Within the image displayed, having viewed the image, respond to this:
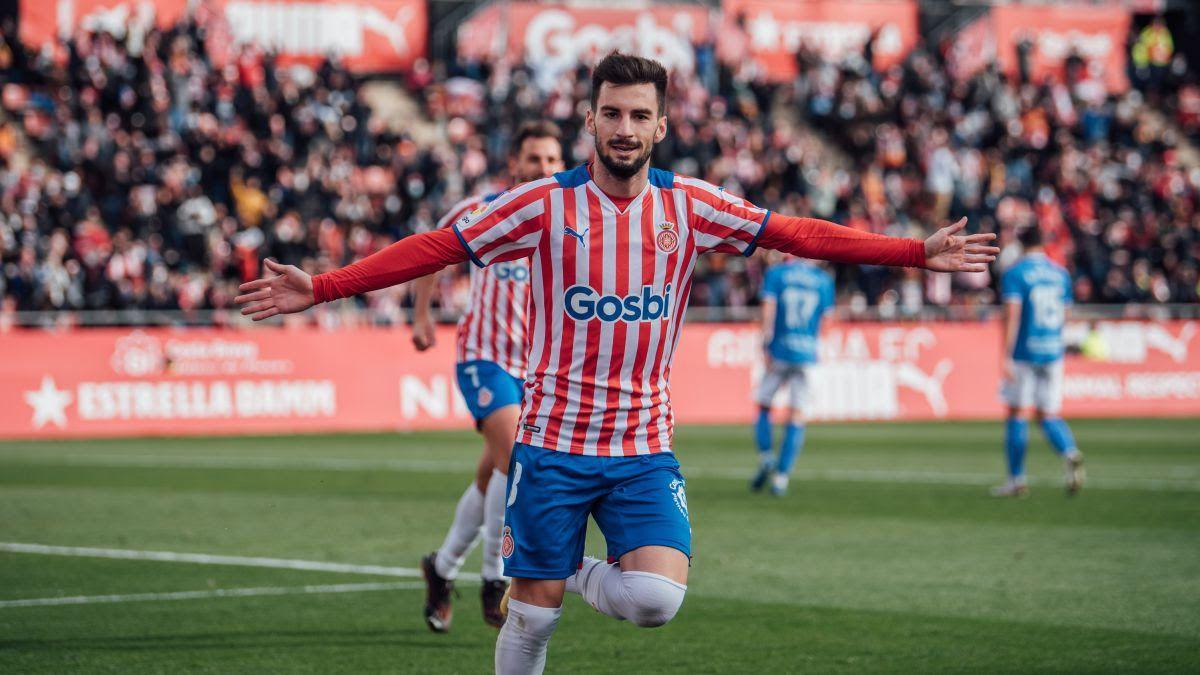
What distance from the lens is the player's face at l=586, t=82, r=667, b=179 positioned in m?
5.21

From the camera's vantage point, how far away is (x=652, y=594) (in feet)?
16.8

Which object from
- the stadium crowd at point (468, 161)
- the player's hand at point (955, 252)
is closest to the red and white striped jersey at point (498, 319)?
the player's hand at point (955, 252)

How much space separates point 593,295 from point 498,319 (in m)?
2.80

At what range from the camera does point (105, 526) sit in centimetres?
1193

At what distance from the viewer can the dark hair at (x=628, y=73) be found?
522 cm

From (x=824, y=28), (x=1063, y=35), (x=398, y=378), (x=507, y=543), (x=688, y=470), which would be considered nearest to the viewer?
(x=507, y=543)

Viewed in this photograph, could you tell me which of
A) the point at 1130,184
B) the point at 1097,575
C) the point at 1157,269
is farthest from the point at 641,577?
the point at 1130,184

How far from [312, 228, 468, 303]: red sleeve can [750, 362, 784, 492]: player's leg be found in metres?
10.0

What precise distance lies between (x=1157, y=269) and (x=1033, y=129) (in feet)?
15.7

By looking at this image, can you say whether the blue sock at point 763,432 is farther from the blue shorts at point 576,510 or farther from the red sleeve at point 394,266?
the red sleeve at point 394,266

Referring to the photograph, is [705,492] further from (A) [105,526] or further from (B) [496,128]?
(B) [496,128]

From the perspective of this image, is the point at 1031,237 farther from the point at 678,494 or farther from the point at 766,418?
the point at 678,494

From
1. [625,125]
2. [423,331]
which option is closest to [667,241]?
[625,125]

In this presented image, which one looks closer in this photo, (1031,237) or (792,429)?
(1031,237)
